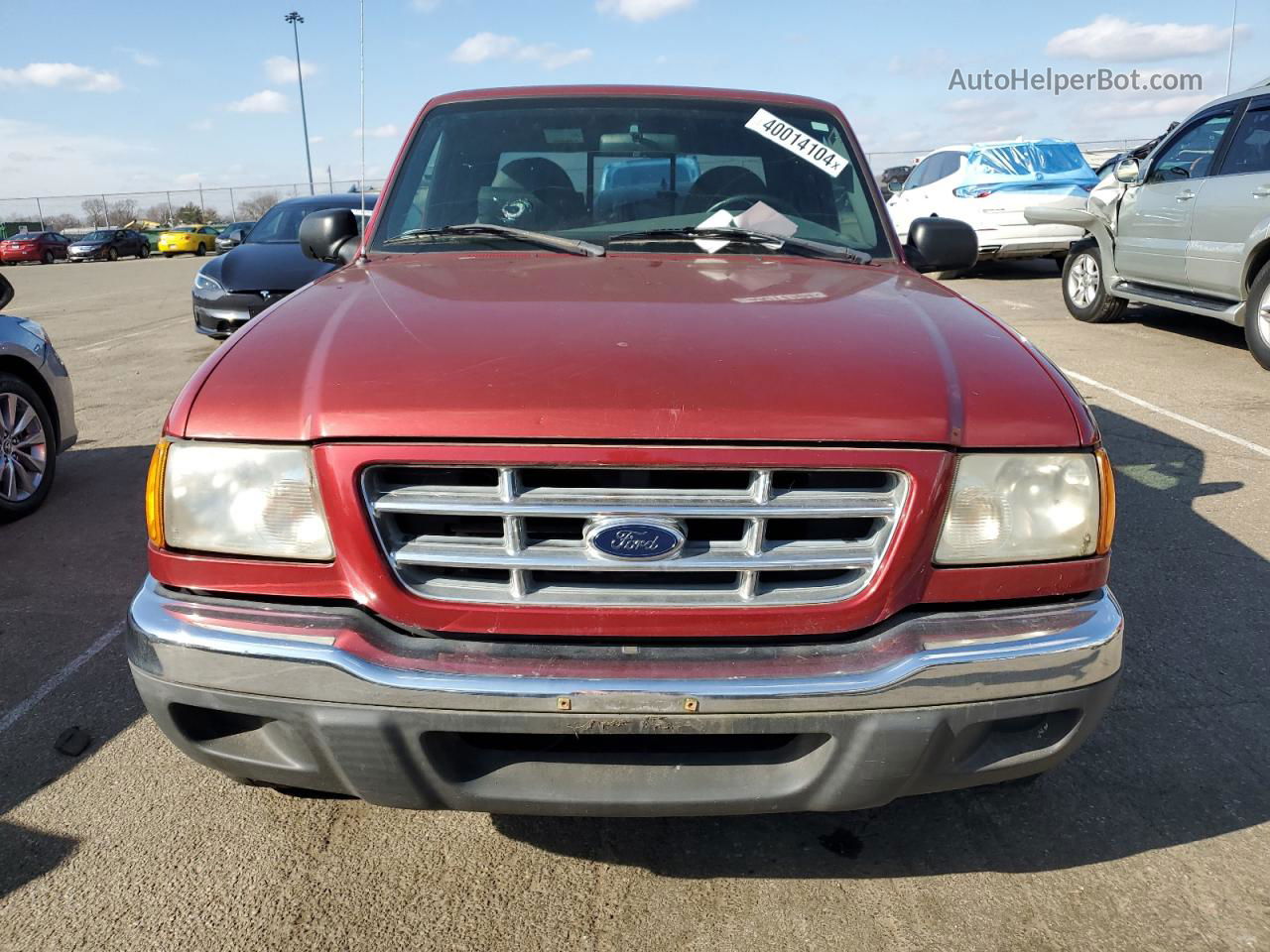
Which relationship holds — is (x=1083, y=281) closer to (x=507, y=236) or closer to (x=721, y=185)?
(x=721, y=185)

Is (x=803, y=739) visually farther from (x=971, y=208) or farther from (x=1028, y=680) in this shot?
(x=971, y=208)

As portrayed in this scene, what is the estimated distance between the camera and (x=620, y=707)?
1.72 metres

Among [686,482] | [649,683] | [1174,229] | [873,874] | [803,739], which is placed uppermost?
[1174,229]

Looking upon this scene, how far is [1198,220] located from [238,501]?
805cm

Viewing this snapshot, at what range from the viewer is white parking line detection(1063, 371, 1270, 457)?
5.58 metres

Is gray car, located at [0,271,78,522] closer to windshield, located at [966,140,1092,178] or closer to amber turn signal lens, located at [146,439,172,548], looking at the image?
amber turn signal lens, located at [146,439,172,548]

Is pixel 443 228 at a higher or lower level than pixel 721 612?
higher

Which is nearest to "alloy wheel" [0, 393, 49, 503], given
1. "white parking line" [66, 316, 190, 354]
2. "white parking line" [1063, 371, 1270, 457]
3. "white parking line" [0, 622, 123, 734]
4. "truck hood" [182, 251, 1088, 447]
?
"white parking line" [0, 622, 123, 734]

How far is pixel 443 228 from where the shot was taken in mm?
3051

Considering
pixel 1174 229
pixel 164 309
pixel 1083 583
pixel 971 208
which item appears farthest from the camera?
pixel 164 309

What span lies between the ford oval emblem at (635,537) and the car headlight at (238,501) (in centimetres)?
52

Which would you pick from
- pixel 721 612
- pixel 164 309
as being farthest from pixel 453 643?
pixel 164 309

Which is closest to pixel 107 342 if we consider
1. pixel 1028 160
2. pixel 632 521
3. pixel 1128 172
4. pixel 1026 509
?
pixel 1128 172

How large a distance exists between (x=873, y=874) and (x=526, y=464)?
4.28 feet
